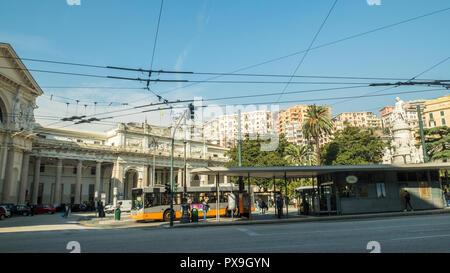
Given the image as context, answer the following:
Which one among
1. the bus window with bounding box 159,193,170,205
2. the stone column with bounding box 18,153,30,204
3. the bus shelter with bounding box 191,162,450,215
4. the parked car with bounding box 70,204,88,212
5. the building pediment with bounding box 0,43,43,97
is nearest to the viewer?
the bus shelter with bounding box 191,162,450,215

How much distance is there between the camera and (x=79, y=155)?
53344mm

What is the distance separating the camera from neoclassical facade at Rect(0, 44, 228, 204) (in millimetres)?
39594

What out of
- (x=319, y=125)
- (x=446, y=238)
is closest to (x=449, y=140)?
(x=319, y=125)

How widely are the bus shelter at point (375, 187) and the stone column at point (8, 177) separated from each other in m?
29.7

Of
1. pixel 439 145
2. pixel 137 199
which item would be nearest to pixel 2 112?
pixel 137 199

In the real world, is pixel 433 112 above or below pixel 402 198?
above

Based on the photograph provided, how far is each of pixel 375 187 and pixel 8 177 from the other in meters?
40.4

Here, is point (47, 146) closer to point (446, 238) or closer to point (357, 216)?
point (357, 216)

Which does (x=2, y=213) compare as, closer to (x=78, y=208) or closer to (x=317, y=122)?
(x=78, y=208)

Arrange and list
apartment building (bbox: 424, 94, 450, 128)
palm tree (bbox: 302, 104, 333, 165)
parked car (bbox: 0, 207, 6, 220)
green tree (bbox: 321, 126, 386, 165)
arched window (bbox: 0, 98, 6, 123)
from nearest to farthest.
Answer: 1. parked car (bbox: 0, 207, 6, 220)
2. arched window (bbox: 0, 98, 6, 123)
3. palm tree (bbox: 302, 104, 333, 165)
4. green tree (bbox: 321, 126, 386, 165)
5. apartment building (bbox: 424, 94, 450, 128)

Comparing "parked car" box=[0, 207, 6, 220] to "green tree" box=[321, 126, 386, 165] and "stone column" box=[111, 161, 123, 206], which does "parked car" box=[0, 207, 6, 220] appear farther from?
"green tree" box=[321, 126, 386, 165]

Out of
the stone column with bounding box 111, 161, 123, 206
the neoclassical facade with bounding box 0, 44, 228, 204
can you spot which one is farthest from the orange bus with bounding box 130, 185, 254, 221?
the stone column with bounding box 111, 161, 123, 206

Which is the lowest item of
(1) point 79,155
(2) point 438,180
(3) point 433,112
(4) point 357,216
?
(4) point 357,216
